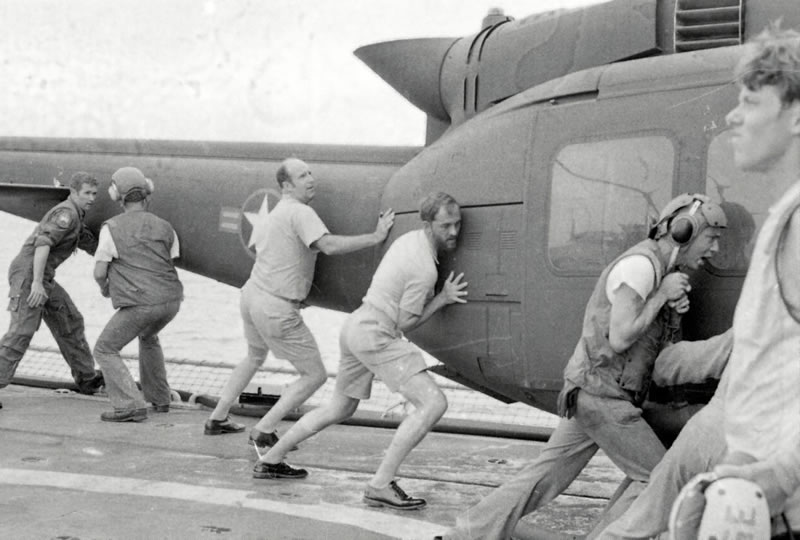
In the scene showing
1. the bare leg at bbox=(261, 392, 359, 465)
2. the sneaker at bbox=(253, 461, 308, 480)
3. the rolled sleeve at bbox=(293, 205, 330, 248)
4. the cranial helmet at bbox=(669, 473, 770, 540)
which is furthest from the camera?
→ the rolled sleeve at bbox=(293, 205, 330, 248)

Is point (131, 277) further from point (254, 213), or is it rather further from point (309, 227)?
point (309, 227)

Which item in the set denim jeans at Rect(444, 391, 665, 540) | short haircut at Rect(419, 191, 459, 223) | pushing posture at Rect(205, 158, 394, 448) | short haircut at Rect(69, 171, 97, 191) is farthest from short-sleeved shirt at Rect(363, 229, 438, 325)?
short haircut at Rect(69, 171, 97, 191)

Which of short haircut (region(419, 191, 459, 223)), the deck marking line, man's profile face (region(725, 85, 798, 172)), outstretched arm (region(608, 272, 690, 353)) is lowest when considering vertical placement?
the deck marking line

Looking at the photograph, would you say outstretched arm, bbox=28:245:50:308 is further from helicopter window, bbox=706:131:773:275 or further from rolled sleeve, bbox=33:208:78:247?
helicopter window, bbox=706:131:773:275

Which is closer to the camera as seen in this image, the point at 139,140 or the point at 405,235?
the point at 405,235

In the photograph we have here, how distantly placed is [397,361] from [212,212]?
2.24 metres

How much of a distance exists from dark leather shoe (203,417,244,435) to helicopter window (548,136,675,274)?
306 centimetres

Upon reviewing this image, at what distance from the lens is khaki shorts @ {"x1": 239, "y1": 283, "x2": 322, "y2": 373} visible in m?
6.28

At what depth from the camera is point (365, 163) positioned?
20.7ft

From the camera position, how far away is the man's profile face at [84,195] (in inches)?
291

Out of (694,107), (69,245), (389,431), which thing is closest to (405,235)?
(694,107)

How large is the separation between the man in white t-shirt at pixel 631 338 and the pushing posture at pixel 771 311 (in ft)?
6.10

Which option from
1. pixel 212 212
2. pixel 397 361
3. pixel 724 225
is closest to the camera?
pixel 724 225

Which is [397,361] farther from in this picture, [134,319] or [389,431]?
[134,319]
